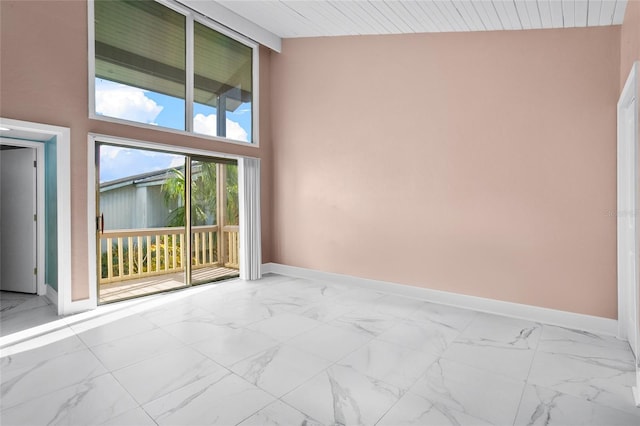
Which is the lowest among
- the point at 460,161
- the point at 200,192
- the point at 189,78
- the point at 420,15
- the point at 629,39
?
the point at 200,192

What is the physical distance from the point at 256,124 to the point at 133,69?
6.28ft

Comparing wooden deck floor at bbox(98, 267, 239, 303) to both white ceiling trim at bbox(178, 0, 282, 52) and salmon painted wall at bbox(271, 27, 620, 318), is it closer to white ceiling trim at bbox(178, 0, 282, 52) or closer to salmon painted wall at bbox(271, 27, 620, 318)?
salmon painted wall at bbox(271, 27, 620, 318)

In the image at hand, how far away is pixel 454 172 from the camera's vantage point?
3.90 meters

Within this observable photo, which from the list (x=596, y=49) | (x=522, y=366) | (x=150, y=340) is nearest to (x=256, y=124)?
(x=150, y=340)

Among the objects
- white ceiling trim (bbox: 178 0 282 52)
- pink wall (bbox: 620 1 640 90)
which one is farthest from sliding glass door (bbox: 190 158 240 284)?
pink wall (bbox: 620 1 640 90)

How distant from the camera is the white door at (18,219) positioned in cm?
428

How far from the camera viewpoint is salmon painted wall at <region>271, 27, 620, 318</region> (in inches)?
125

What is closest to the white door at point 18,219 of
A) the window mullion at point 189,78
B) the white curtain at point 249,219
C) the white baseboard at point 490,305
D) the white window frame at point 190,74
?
the white window frame at point 190,74

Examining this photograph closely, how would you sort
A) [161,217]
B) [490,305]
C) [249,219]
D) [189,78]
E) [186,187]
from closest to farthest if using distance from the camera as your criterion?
[490,305] < [189,78] < [186,187] < [249,219] < [161,217]

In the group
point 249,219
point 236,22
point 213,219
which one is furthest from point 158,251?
point 236,22

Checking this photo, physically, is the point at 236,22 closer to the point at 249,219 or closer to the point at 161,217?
the point at 249,219

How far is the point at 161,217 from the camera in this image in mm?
5500

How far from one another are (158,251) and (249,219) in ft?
5.66

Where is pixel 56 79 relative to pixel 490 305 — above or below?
above
